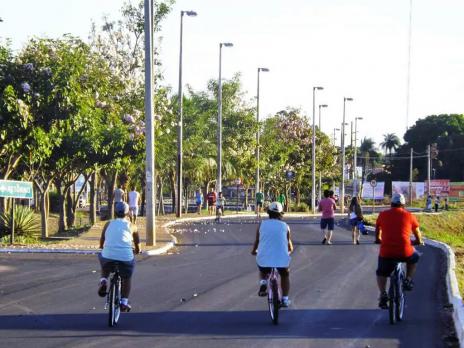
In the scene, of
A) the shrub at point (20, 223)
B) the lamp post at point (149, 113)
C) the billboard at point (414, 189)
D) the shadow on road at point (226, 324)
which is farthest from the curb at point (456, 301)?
the billboard at point (414, 189)

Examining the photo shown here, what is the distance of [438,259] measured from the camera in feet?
76.0

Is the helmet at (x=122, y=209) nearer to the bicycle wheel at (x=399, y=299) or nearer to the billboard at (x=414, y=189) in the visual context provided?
the bicycle wheel at (x=399, y=299)

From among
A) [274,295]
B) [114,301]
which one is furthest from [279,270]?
[114,301]

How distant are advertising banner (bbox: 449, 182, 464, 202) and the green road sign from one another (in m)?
67.1

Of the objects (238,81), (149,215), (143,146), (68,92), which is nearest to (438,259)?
(149,215)

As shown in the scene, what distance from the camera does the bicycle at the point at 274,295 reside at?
455 inches

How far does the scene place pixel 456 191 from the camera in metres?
87.1

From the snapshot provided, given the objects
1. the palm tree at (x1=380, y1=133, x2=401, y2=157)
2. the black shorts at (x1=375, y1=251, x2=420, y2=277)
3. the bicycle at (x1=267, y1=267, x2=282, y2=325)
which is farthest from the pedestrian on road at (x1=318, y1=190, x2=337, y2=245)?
the palm tree at (x1=380, y1=133, x2=401, y2=157)

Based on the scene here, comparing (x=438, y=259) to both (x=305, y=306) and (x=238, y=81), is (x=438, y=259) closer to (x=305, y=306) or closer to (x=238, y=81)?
(x=305, y=306)

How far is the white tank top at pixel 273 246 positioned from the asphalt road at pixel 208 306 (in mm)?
831

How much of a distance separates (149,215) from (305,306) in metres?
12.3

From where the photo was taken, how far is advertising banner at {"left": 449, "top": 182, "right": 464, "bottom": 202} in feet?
283

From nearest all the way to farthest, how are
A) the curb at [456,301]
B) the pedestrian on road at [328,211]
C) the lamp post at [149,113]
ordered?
the curb at [456,301] → the lamp post at [149,113] → the pedestrian on road at [328,211]

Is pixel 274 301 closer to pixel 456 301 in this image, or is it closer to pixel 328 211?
pixel 456 301
